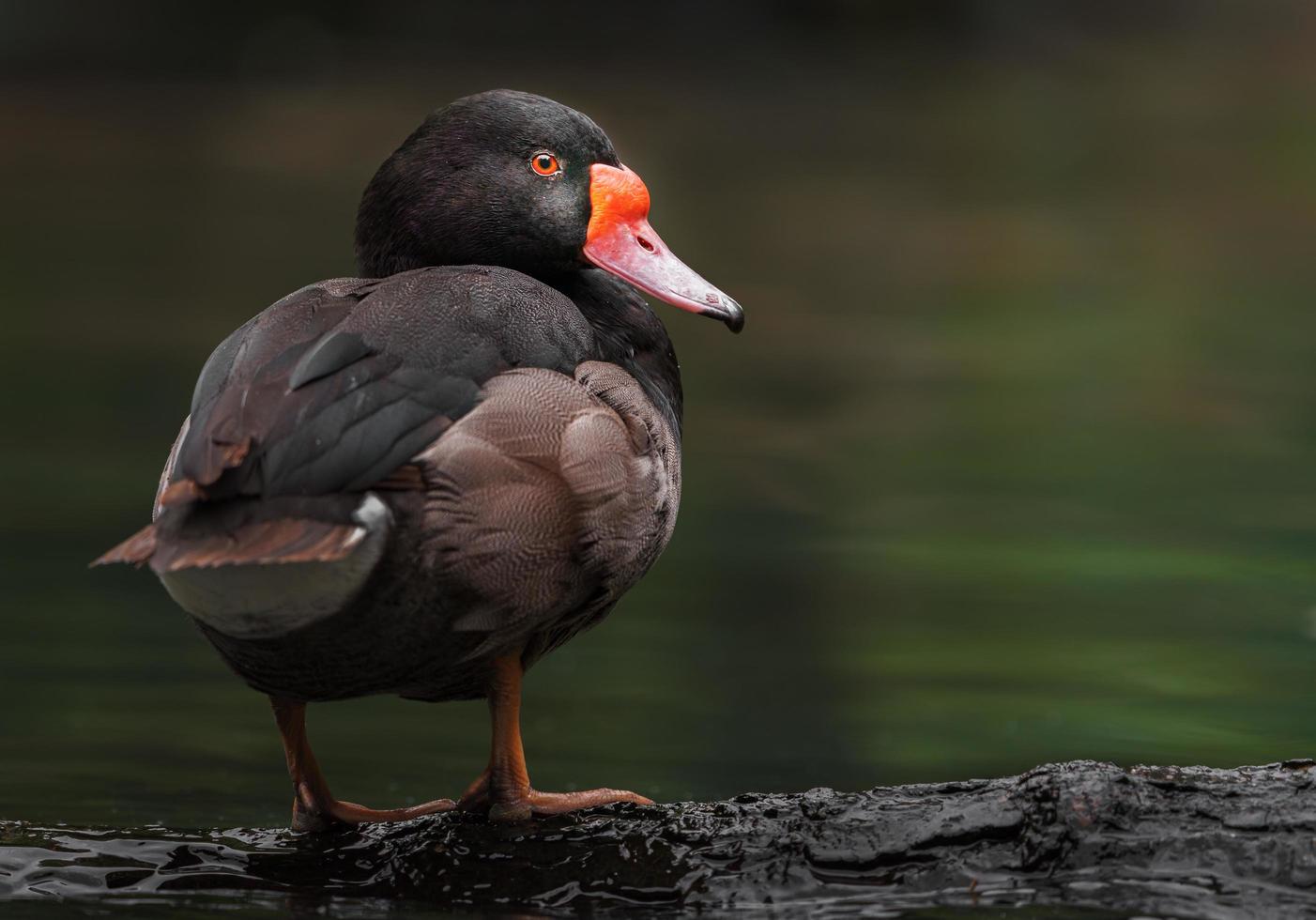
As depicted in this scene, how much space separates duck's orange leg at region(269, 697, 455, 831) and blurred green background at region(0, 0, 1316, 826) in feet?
4.61

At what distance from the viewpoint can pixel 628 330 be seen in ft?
15.2

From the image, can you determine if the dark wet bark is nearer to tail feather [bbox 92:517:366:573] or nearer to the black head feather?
tail feather [bbox 92:517:366:573]

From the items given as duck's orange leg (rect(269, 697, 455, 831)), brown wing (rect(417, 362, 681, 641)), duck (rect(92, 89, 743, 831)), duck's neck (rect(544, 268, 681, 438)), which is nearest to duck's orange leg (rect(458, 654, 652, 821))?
duck (rect(92, 89, 743, 831))

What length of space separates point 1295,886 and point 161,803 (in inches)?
130

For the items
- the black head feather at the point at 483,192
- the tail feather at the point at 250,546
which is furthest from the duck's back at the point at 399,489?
the black head feather at the point at 483,192

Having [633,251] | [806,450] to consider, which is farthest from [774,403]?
[633,251]

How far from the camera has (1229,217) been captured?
54.2 ft

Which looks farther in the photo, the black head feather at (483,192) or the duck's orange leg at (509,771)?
the black head feather at (483,192)

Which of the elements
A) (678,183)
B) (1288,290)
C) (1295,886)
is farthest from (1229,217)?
(1295,886)

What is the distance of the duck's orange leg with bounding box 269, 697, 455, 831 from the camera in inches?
163

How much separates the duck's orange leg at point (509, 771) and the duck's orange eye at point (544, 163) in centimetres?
119

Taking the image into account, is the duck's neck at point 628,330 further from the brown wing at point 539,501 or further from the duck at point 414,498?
the brown wing at point 539,501

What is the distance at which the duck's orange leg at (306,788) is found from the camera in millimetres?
4129

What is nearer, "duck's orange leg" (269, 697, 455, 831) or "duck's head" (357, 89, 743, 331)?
"duck's orange leg" (269, 697, 455, 831)
